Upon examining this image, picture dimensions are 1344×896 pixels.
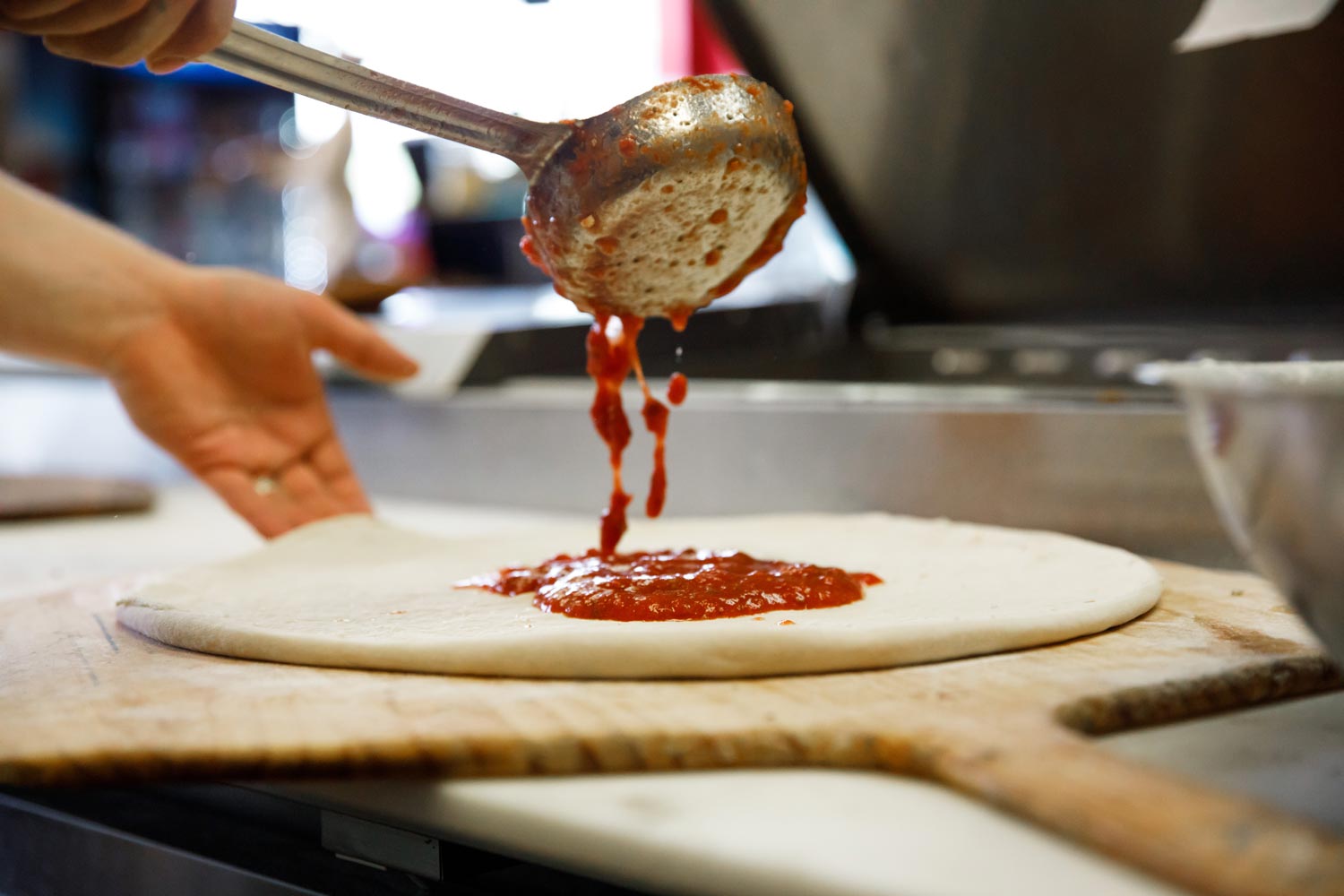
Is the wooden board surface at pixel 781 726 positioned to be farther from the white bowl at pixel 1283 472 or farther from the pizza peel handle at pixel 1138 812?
the white bowl at pixel 1283 472

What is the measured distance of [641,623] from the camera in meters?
0.75

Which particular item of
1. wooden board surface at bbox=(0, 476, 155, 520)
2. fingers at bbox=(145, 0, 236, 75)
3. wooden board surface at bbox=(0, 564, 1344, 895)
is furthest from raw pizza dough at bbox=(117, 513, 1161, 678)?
wooden board surface at bbox=(0, 476, 155, 520)

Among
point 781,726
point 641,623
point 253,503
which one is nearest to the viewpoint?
point 781,726

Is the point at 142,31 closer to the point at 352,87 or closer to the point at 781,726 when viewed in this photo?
the point at 352,87

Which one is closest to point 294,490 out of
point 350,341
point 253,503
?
point 253,503

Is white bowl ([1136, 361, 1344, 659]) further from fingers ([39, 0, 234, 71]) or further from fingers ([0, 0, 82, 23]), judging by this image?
fingers ([0, 0, 82, 23])

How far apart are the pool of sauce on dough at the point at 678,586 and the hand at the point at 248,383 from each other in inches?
14.1

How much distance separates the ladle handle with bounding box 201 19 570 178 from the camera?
0.79 m

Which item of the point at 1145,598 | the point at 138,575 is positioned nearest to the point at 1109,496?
the point at 1145,598

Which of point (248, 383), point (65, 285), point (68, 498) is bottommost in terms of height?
point (68, 498)

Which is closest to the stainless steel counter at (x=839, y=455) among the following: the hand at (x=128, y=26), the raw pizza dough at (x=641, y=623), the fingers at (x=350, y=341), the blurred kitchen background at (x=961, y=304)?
the blurred kitchen background at (x=961, y=304)

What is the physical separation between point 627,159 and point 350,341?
48 cm

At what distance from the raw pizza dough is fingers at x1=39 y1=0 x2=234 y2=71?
385mm

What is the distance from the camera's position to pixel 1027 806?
0.48 meters
